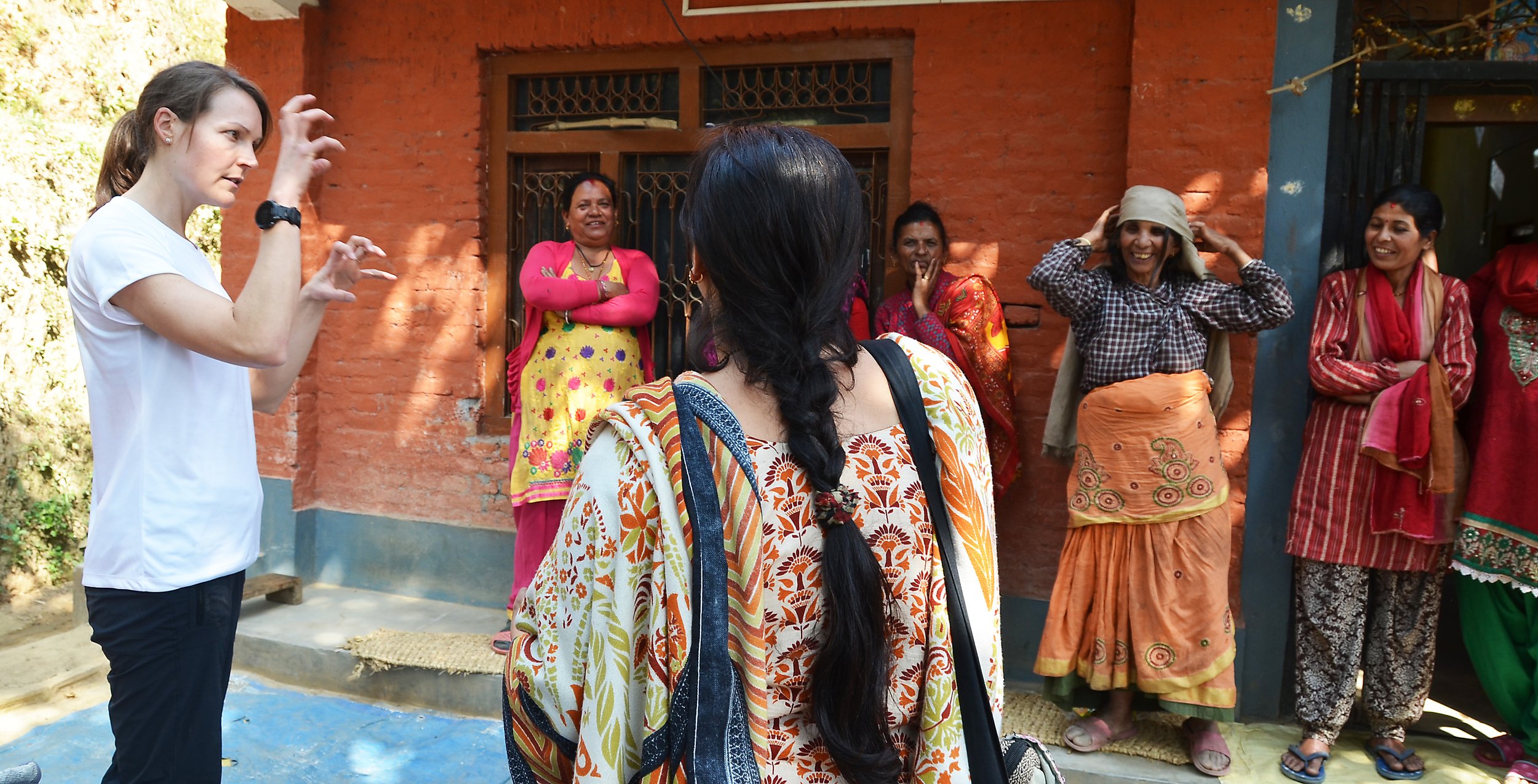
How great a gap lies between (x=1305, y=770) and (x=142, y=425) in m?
3.61

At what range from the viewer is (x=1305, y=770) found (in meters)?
3.35

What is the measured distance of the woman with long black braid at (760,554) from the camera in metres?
1.16

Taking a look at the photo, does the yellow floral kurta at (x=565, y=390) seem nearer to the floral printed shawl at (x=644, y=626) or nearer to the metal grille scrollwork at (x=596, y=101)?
the metal grille scrollwork at (x=596, y=101)

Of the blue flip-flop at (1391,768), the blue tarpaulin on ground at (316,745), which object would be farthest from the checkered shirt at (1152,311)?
the blue tarpaulin on ground at (316,745)

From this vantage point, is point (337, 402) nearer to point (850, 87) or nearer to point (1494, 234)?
point (850, 87)

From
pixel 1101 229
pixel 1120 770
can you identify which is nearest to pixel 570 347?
pixel 1101 229

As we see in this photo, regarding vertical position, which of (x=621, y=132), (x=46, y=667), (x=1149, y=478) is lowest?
(x=46, y=667)

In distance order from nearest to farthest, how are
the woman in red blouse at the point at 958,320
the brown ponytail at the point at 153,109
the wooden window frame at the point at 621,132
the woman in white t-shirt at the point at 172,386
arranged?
the woman in white t-shirt at the point at 172,386
the brown ponytail at the point at 153,109
the woman in red blouse at the point at 958,320
the wooden window frame at the point at 621,132

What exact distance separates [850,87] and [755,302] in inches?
131

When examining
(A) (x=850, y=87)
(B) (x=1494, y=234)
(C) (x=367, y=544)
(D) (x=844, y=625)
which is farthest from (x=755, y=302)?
(B) (x=1494, y=234)

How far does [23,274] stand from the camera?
6086 millimetres

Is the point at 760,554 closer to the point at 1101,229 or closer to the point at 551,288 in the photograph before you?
the point at 1101,229

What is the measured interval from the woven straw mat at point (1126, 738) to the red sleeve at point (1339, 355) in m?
1.35

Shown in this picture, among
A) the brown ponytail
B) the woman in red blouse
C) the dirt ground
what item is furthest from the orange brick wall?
the brown ponytail
